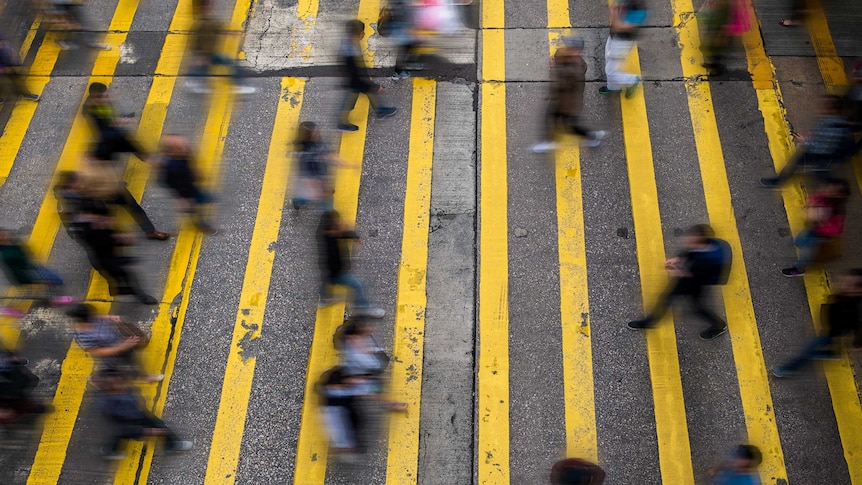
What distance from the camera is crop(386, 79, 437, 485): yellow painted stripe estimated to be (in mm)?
6777

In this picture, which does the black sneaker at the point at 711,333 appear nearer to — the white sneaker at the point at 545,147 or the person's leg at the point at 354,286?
the white sneaker at the point at 545,147

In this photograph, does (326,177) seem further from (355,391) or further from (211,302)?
(355,391)

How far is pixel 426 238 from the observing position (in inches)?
325

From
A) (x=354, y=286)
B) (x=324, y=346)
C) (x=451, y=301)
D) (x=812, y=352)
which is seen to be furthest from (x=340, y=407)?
(x=812, y=352)

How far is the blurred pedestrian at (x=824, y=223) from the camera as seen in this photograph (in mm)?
6652

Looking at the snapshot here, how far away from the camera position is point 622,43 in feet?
28.4

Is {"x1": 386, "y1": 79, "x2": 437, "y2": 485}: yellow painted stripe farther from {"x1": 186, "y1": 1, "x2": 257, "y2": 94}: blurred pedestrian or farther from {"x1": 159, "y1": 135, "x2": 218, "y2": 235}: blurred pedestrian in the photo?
{"x1": 186, "y1": 1, "x2": 257, "y2": 94}: blurred pedestrian

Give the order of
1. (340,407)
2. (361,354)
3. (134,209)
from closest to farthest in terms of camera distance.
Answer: (340,407) → (361,354) → (134,209)

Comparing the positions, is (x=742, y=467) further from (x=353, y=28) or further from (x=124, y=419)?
(x=353, y=28)

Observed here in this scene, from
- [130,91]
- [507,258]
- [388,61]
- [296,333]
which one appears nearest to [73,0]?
[130,91]

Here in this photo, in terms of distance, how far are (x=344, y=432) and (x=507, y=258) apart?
3029mm

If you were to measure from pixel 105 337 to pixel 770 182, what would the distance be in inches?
324

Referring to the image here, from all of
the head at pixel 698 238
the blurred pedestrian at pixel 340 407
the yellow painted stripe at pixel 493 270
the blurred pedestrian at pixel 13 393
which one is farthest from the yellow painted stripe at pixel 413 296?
the blurred pedestrian at pixel 13 393

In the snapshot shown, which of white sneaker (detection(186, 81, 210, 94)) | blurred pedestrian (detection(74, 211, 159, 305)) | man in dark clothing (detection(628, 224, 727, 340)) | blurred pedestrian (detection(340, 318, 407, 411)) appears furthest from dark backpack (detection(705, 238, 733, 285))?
white sneaker (detection(186, 81, 210, 94))
